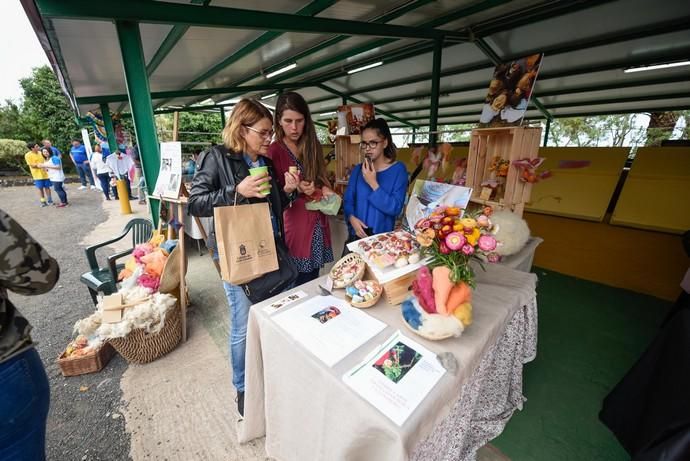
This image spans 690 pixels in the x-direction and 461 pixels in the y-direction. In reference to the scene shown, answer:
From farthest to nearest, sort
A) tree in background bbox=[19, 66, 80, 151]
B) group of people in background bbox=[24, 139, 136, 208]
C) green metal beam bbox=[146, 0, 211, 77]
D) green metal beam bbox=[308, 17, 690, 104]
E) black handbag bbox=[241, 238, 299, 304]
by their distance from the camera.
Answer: tree in background bbox=[19, 66, 80, 151] → group of people in background bbox=[24, 139, 136, 208] → green metal beam bbox=[308, 17, 690, 104] → green metal beam bbox=[146, 0, 211, 77] → black handbag bbox=[241, 238, 299, 304]

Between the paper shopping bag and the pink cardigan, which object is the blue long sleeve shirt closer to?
the pink cardigan

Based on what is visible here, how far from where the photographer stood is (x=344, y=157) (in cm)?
327

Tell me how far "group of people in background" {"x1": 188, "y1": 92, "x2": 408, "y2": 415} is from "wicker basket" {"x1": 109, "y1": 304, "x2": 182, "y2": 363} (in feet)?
3.16

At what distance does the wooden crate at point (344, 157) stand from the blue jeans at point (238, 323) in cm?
195

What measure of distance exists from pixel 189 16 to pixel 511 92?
2.59 m

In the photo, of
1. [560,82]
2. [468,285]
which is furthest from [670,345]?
[560,82]

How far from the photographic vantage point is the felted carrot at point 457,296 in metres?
1.03

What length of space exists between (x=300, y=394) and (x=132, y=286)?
204 cm

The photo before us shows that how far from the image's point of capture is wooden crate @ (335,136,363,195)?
3.19 metres

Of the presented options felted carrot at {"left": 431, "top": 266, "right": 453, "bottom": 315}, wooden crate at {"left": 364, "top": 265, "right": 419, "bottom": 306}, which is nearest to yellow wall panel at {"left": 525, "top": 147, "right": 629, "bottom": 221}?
wooden crate at {"left": 364, "top": 265, "right": 419, "bottom": 306}

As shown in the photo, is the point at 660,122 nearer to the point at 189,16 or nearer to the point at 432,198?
the point at 432,198

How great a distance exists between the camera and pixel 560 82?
19.6 feet

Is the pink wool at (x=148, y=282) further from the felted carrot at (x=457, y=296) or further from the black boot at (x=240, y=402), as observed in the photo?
the felted carrot at (x=457, y=296)

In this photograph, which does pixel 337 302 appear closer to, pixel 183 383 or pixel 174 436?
pixel 174 436
